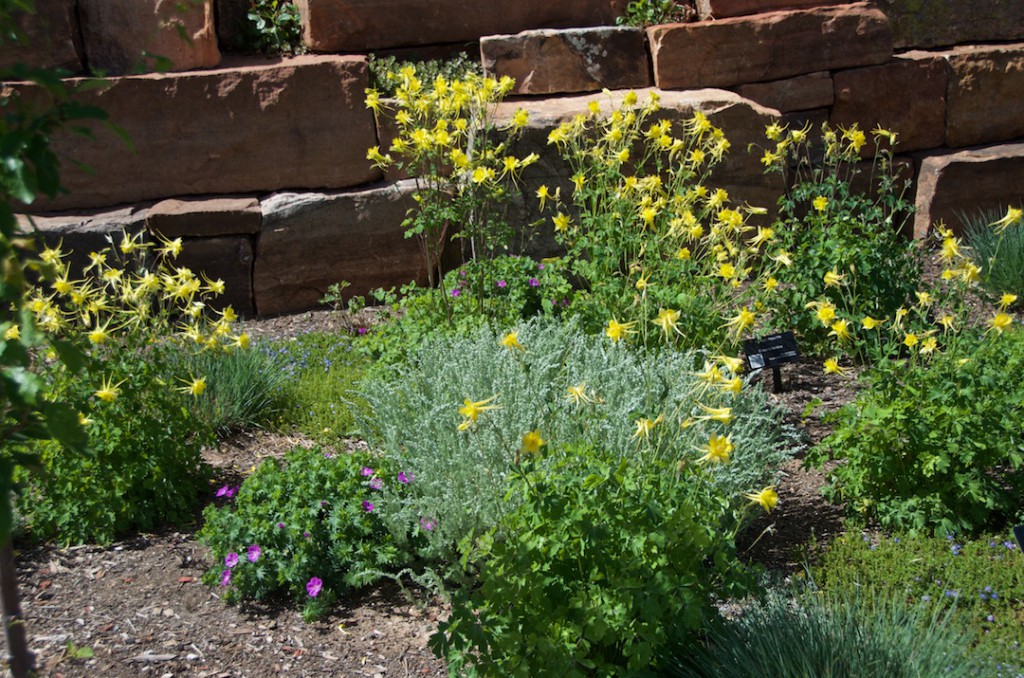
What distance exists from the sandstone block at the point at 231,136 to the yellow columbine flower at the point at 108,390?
240 cm

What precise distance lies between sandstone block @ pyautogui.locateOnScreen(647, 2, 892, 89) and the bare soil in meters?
3.14

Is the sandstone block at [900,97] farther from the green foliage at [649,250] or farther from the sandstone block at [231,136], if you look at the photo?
the sandstone block at [231,136]

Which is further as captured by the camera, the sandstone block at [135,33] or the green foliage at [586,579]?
the sandstone block at [135,33]

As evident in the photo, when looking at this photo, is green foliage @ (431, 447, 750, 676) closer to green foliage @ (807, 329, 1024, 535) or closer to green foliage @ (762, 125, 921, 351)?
green foliage @ (807, 329, 1024, 535)

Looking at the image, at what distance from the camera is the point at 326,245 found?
5723 mm

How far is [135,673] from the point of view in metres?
2.86

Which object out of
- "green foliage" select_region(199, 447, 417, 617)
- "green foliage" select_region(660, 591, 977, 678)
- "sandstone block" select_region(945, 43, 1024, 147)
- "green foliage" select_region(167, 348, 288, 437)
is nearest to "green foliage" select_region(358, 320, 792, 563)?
"green foliage" select_region(199, 447, 417, 617)

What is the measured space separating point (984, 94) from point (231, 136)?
467 centimetres

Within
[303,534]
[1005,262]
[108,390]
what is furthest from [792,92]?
[108,390]

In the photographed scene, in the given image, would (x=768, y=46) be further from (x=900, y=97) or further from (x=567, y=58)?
(x=567, y=58)

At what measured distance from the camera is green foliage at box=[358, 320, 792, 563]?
10.5 feet

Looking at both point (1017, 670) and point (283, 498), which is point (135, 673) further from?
point (1017, 670)

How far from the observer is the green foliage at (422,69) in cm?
574

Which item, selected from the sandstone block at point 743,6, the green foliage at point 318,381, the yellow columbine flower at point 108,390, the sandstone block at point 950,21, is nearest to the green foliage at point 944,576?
the green foliage at point 318,381
